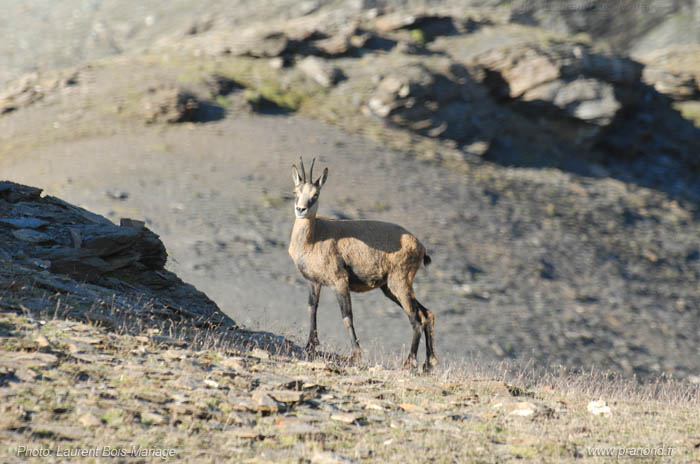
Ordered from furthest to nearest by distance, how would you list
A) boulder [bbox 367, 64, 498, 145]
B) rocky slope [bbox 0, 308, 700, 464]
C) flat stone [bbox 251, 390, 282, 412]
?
boulder [bbox 367, 64, 498, 145]
flat stone [bbox 251, 390, 282, 412]
rocky slope [bbox 0, 308, 700, 464]

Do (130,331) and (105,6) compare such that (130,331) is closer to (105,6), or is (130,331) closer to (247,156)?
(247,156)

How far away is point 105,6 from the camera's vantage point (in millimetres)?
83375

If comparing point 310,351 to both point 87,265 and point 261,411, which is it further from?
point 87,265

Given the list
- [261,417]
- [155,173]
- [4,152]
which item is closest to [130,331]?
[261,417]

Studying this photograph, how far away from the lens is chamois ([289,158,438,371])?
1238 cm

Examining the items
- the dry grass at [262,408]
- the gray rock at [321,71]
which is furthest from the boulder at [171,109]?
the dry grass at [262,408]

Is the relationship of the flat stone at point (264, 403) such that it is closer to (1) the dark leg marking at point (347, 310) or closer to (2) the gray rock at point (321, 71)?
Result: (1) the dark leg marking at point (347, 310)

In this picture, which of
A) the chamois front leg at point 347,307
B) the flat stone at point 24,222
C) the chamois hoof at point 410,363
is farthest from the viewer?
the flat stone at point 24,222

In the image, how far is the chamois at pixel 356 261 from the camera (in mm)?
12383

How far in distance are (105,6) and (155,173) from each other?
5580cm

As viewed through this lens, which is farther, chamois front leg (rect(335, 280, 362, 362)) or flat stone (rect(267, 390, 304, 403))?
chamois front leg (rect(335, 280, 362, 362))

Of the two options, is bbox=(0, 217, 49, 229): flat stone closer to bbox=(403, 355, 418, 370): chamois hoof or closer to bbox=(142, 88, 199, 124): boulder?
bbox=(403, 355, 418, 370): chamois hoof

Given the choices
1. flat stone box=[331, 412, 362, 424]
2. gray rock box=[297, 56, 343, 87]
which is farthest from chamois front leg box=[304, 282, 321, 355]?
gray rock box=[297, 56, 343, 87]

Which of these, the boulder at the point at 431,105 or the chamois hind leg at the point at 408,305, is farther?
the boulder at the point at 431,105
